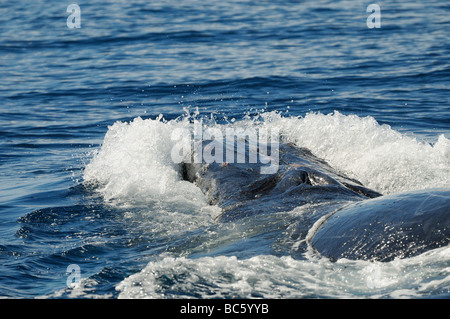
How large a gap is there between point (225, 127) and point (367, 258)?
6.83 metres

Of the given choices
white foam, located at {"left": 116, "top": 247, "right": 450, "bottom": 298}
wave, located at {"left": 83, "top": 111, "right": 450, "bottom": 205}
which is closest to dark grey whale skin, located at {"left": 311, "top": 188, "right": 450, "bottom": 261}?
white foam, located at {"left": 116, "top": 247, "right": 450, "bottom": 298}

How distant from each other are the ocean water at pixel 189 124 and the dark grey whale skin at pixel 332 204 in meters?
0.18

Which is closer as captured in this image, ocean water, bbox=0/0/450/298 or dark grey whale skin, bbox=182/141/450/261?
dark grey whale skin, bbox=182/141/450/261

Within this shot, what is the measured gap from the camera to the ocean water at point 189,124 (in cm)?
524

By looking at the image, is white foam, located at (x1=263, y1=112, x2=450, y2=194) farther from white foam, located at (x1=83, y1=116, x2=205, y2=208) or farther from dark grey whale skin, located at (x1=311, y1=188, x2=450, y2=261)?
dark grey whale skin, located at (x1=311, y1=188, x2=450, y2=261)

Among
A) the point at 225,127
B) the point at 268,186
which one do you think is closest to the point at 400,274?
the point at 268,186

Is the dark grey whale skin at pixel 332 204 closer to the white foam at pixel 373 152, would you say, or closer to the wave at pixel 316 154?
the wave at pixel 316 154

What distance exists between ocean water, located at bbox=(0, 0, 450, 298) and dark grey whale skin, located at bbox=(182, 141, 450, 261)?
18 cm

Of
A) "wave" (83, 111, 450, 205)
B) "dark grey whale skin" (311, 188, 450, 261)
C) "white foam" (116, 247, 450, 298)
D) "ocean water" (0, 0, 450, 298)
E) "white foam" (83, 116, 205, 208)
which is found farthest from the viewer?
"wave" (83, 111, 450, 205)

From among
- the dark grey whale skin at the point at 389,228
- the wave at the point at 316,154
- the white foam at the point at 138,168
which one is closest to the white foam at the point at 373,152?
the wave at the point at 316,154

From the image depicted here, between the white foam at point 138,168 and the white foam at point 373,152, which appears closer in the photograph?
the white foam at point 138,168

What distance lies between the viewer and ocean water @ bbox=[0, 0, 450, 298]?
17.2ft
